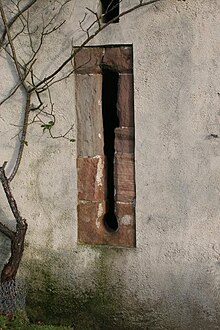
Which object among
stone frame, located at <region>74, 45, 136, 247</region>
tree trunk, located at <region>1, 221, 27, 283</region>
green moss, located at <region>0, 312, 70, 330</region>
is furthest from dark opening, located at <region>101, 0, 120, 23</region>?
green moss, located at <region>0, 312, 70, 330</region>

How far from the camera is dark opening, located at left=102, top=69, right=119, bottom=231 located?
5637 millimetres

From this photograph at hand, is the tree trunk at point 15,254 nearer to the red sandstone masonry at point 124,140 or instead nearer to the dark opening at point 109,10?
the red sandstone masonry at point 124,140

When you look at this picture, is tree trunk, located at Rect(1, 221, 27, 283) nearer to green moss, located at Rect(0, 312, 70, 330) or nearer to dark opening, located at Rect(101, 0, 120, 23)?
green moss, located at Rect(0, 312, 70, 330)

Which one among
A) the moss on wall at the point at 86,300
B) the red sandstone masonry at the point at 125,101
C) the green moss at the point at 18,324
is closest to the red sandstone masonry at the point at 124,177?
the red sandstone masonry at the point at 125,101

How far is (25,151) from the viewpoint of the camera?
18.7ft

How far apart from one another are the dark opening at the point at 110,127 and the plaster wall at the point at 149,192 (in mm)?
280

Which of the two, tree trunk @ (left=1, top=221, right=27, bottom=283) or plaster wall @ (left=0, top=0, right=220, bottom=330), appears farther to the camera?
tree trunk @ (left=1, top=221, right=27, bottom=283)

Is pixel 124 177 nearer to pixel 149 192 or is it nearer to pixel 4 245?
pixel 149 192

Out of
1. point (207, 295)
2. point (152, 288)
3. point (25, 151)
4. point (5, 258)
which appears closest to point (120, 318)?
point (152, 288)

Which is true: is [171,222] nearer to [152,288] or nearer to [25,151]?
[152,288]

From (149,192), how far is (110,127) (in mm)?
Result: 684

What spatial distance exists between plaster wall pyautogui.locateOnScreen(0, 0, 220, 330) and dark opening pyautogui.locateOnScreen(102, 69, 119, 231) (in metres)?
0.28

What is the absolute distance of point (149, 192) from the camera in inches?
214

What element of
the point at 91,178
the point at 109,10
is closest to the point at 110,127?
the point at 91,178
